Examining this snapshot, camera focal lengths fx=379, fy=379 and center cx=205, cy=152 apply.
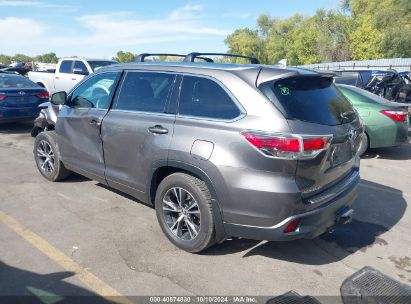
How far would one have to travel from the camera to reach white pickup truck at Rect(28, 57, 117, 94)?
1216 cm

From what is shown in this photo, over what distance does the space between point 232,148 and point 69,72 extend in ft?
36.4

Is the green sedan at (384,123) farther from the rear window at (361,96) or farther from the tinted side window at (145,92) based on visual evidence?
the tinted side window at (145,92)

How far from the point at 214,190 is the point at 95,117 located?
201 centimetres

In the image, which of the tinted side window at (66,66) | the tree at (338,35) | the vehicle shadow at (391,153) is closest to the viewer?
the vehicle shadow at (391,153)

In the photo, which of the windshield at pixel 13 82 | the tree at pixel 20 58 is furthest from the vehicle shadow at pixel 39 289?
the tree at pixel 20 58

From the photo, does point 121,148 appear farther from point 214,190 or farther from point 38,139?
point 38,139

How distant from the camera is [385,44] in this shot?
1864 inches

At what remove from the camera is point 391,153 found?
8203mm

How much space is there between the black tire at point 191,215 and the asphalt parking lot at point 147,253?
12 cm

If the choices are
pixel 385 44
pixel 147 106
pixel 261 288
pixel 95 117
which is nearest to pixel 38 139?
pixel 95 117

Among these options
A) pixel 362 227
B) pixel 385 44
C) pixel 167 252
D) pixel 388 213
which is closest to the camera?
pixel 167 252

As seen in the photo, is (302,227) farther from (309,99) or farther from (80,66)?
(80,66)

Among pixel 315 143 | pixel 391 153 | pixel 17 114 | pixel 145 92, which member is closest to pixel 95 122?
pixel 145 92

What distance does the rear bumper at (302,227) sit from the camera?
124 inches
